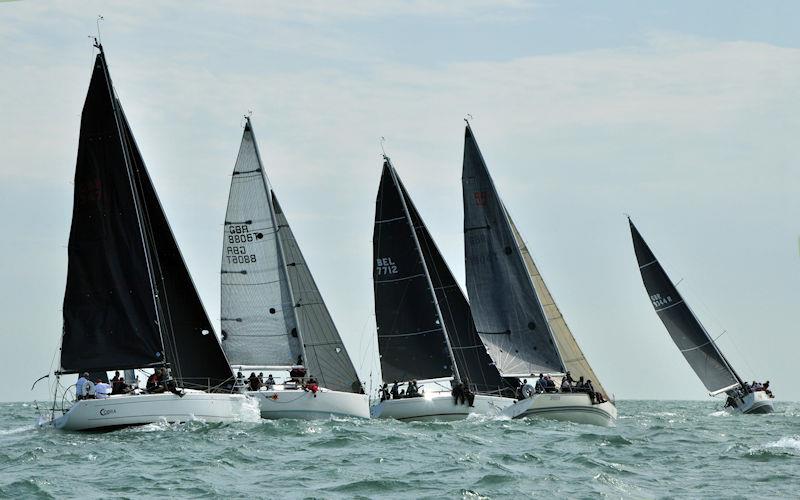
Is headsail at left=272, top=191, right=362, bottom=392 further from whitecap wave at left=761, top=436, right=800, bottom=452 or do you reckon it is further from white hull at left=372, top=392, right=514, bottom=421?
whitecap wave at left=761, top=436, right=800, bottom=452

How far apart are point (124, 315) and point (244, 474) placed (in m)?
12.5

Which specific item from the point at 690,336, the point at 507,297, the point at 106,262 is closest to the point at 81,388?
the point at 106,262

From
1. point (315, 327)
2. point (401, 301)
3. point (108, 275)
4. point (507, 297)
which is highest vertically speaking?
point (507, 297)

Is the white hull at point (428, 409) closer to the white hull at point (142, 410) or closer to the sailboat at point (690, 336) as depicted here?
the white hull at point (142, 410)

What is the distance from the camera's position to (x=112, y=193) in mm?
38594

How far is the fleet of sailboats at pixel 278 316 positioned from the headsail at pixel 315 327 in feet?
0.17

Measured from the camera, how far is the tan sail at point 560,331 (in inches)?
2016

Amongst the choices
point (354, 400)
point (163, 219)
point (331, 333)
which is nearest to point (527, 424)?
point (354, 400)

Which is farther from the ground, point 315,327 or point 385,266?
point 385,266

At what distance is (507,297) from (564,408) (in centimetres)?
759

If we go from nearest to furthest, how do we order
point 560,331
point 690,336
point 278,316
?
point 278,316, point 560,331, point 690,336

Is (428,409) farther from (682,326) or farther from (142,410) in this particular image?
(682,326)

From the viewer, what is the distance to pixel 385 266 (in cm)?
5003

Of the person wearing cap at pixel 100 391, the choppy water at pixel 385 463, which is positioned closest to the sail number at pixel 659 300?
the choppy water at pixel 385 463
